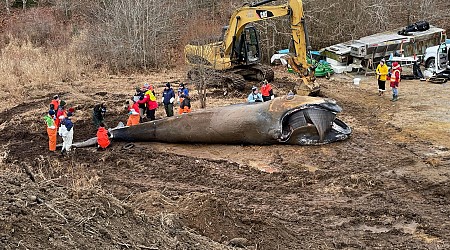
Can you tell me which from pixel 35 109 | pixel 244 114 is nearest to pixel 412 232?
pixel 244 114

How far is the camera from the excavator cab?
2030cm

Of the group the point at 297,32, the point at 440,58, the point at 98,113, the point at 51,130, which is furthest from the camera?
the point at 440,58

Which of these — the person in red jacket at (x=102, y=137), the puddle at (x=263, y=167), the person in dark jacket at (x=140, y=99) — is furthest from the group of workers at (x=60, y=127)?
the puddle at (x=263, y=167)

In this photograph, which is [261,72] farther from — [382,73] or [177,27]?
[177,27]

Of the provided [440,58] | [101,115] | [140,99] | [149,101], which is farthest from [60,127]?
[440,58]

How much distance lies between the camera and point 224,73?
20812mm

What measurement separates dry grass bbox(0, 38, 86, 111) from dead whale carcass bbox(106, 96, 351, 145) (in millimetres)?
8904

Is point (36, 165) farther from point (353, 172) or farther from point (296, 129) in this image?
point (353, 172)

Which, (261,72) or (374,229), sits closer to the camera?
(374,229)

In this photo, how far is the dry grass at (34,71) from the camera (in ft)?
71.3

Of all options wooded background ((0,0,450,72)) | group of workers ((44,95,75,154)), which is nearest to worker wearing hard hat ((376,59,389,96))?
wooded background ((0,0,450,72))

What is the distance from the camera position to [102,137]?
14109 mm

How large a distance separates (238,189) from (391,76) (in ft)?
31.0

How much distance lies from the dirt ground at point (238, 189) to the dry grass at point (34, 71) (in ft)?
11.4
